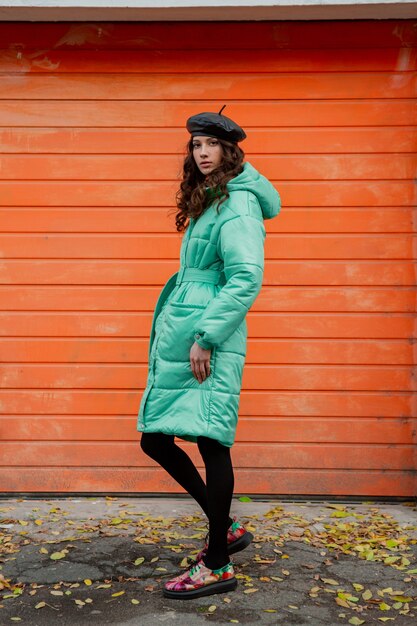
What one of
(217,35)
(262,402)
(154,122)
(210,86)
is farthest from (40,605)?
(217,35)

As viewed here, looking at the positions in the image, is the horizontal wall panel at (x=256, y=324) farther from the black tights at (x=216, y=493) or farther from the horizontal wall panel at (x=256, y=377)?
the black tights at (x=216, y=493)

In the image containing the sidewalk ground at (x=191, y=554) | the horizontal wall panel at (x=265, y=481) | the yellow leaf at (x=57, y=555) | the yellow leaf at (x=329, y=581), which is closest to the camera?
the sidewalk ground at (x=191, y=554)

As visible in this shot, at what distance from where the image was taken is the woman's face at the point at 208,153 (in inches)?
142

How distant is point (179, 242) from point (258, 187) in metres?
1.64

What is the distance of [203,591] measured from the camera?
3520 mm

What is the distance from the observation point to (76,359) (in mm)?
5191

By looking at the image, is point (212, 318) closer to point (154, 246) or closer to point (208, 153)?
point (208, 153)

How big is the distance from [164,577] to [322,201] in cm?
256

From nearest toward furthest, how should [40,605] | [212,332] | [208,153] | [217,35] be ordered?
1. [212,332]
2. [40,605]
3. [208,153]
4. [217,35]

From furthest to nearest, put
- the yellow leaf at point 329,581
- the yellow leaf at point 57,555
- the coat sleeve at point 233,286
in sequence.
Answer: the yellow leaf at point 57,555 < the yellow leaf at point 329,581 < the coat sleeve at point 233,286

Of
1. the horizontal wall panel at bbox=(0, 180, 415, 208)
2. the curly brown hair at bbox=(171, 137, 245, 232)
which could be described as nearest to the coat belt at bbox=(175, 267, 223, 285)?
the curly brown hair at bbox=(171, 137, 245, 232)

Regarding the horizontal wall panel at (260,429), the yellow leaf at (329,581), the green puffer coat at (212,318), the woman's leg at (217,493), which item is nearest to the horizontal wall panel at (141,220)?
the horizontal wall panel at (260,429)

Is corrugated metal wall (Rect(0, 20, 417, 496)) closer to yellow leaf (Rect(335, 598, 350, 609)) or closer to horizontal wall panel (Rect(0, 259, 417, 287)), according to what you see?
horizontal wall panel (Rect(0, 259, 417, 287))

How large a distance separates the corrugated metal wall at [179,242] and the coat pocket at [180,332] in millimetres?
1627
